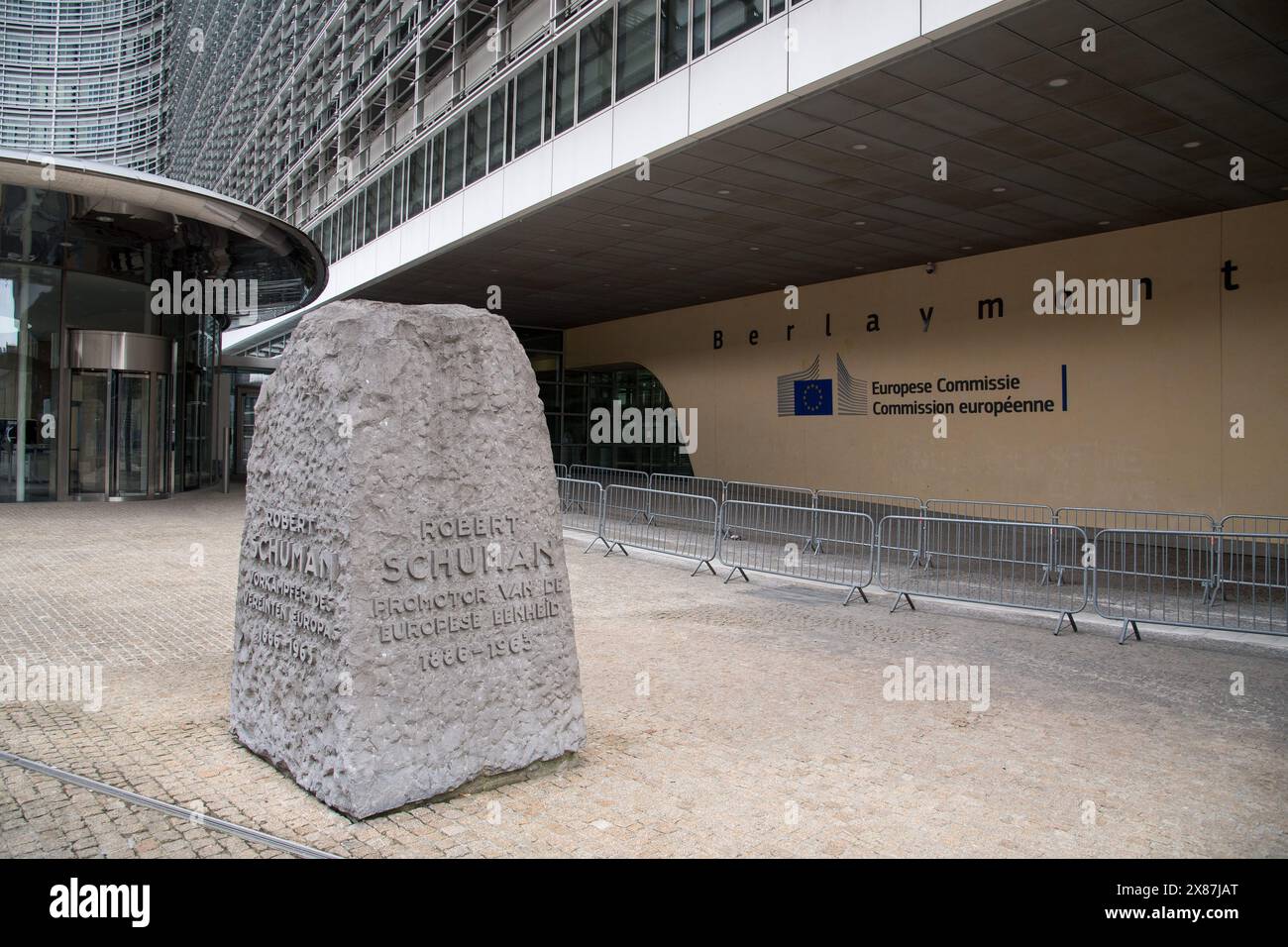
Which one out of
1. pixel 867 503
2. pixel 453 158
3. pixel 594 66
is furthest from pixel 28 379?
pixel 867 503

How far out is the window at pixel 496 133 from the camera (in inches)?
768

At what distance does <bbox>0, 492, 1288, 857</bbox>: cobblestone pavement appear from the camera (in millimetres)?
4184

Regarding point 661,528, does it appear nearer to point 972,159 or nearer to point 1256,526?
point 972,159

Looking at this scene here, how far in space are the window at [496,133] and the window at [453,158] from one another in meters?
1.47

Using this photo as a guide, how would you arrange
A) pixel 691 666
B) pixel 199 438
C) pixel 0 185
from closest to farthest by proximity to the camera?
1. pixel 691 666
2. pixel 0 185
3. pixel 199 438

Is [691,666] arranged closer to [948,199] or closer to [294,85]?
[948,199]

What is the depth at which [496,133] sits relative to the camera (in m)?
19.9

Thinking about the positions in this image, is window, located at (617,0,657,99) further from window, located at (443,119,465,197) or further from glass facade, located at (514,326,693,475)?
glass facade, located at (514,326,693,475)

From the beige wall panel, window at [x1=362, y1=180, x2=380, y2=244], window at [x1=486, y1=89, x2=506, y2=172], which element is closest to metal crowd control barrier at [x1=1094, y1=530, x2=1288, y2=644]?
the beige wall panel

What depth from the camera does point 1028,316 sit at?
19.0 meters

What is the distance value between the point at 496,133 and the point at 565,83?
298cm

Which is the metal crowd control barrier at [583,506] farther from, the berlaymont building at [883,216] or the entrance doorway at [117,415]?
the entrance doorway at [117,415]

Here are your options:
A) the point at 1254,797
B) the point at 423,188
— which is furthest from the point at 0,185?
the point at 1254,797
